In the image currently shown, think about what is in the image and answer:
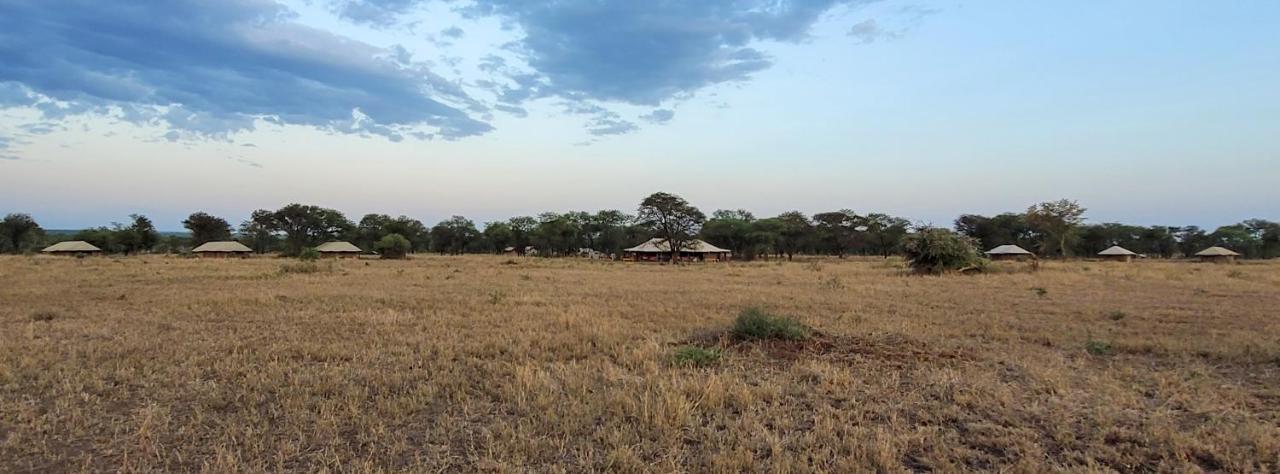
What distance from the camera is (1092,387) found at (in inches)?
247

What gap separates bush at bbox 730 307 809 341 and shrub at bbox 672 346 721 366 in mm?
1384

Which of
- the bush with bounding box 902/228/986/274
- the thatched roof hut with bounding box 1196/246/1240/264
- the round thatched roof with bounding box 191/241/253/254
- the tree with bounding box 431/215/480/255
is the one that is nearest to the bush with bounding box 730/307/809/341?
the bush with bounding box 902/228/986/274

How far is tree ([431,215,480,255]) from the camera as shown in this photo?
98.8 metres

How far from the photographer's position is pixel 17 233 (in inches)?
2960

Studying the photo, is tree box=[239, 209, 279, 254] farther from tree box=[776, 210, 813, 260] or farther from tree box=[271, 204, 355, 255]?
tree box=[776, 210, 813, 260]

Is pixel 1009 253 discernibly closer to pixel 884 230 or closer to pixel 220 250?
pixel 884 230

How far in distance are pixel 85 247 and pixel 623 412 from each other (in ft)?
286

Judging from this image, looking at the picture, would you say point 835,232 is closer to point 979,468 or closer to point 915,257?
point 915,257

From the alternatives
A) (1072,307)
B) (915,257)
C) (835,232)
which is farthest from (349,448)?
(835,232)

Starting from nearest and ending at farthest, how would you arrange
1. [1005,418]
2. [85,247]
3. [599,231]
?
1. [1005,418]
2. [85,247]
3. [599,231]

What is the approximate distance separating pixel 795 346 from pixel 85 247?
284ft

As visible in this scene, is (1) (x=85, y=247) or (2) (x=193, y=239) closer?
(1) (x=85, y=247)

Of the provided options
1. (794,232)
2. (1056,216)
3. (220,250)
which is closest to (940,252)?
(1056,216)

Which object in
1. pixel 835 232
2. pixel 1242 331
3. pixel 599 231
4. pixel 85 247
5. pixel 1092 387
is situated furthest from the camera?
pixel 599 231
